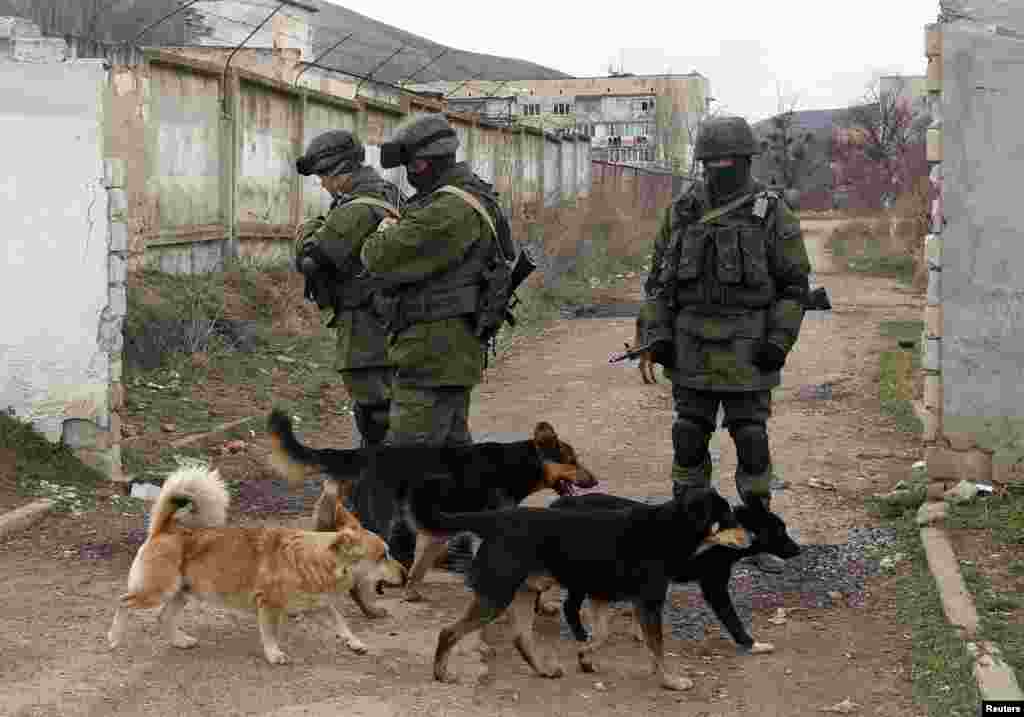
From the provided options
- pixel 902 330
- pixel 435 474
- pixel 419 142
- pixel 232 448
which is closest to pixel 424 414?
pixel 435 474

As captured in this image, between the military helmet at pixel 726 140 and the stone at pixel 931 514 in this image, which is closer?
the military helmet at pixel 726 140

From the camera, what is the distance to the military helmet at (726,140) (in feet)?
20.5

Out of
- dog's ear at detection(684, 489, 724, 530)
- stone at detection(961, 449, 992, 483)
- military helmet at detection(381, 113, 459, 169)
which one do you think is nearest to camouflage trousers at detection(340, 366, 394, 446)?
military helmet at detection(381, 113, 459, 169)

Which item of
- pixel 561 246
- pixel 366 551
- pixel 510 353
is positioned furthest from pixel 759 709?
pixel 561 246

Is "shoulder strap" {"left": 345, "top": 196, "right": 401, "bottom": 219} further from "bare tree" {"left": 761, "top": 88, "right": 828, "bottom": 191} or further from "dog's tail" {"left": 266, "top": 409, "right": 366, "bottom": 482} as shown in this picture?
"bare tree" {"left": 761, "top": 88, "right": 828, "bottom": 191}

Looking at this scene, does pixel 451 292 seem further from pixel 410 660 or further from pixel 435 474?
pixel 410 660

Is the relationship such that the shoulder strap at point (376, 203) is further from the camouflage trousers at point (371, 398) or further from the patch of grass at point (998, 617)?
the patch of grass at point (998, 617)

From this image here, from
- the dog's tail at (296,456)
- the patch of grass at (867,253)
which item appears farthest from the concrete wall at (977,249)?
the patch of grass at (867,253)

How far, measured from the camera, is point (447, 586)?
6.36 meters

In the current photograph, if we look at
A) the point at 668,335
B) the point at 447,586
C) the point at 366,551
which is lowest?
the point at 447,586

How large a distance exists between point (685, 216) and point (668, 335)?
530mm

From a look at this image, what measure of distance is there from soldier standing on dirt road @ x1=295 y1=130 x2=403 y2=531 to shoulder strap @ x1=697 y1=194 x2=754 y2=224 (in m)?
1.42

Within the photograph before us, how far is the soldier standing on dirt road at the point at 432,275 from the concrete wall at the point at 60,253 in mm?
2385

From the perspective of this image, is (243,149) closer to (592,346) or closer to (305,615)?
(592,346)
